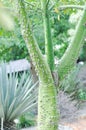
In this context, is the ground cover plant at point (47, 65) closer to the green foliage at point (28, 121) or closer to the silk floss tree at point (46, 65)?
the silk floss tree at point (46, 65)

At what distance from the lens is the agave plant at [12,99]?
3.71 metres

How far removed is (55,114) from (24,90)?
1.03 m

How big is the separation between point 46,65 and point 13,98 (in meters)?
1.07

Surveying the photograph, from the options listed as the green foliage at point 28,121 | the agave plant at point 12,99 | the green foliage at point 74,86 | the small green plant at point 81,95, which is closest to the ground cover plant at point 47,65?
the agave plant at point 12,99

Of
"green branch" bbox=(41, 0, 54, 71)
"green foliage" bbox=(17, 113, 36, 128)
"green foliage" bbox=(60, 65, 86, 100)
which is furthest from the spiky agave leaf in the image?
"green foliage" bbox=(60, 65, 86, 100)

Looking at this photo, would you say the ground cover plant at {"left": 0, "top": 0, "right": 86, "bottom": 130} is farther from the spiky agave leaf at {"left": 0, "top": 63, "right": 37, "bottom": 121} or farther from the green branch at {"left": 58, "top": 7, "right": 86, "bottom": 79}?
the spiky agave leaf at {"left": 0, "top": 63, "right": 37, "bottom": 121}

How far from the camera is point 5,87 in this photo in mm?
4031

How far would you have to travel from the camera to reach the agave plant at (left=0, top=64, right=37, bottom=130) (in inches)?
146

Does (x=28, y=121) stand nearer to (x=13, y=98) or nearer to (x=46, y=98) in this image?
(x=13, y=98)

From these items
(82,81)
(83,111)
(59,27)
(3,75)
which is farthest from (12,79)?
(59,27)

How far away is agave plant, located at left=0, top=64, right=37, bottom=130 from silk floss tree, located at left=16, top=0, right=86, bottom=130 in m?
0.67

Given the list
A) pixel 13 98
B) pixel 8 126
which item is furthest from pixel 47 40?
pixel 8 126

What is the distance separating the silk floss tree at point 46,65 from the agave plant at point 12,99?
0.67 metres

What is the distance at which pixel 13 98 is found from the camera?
3.89 metres
